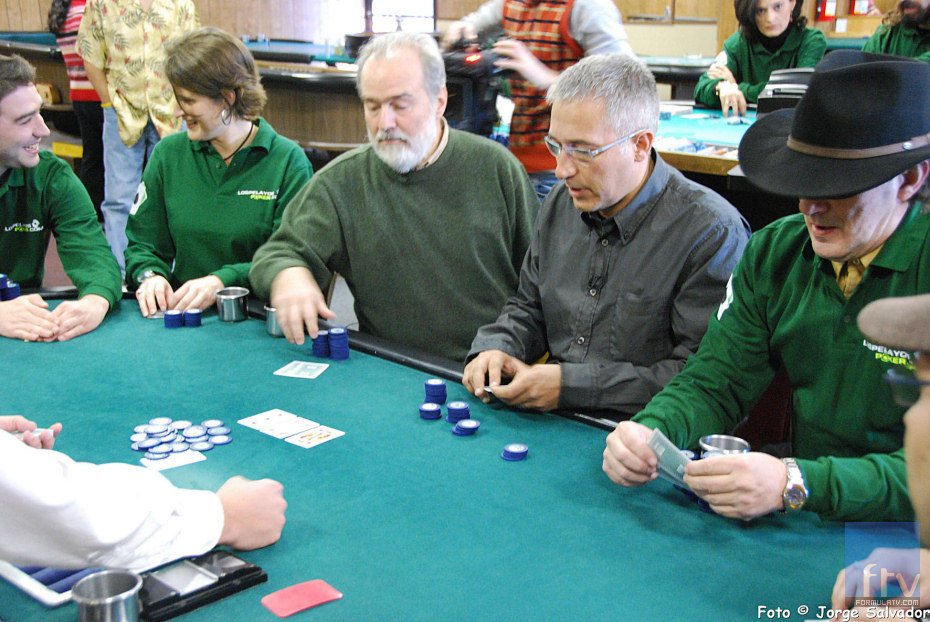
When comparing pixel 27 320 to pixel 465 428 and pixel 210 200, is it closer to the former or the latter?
pixel 210 200

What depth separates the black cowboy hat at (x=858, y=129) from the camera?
1485mm

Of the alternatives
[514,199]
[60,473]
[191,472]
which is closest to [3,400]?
[191,472]

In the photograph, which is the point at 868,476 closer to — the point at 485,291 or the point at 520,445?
the point at 520,445

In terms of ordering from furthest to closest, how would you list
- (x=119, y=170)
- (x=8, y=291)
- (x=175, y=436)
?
(x=119, y=170) < (x=8, y=291) < (x=175, y=436)

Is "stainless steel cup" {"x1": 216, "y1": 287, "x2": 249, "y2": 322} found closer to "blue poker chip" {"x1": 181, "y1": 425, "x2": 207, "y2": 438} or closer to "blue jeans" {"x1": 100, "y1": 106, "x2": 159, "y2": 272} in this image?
"blue poker chip" {"x1": 181, "y1": 425, "x2": 207, "y2": 438}

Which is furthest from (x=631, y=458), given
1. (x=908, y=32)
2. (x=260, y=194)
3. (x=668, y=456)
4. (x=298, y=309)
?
(x=908, y=32)

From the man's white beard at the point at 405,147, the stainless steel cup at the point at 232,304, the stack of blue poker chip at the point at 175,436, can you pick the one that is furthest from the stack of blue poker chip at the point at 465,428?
the man's white beard at the point at 405,147

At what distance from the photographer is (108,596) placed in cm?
117

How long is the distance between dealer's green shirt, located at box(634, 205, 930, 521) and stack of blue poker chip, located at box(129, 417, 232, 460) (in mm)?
840

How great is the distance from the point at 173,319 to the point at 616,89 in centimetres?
139

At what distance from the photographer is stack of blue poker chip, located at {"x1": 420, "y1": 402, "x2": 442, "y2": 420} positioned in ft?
6.20

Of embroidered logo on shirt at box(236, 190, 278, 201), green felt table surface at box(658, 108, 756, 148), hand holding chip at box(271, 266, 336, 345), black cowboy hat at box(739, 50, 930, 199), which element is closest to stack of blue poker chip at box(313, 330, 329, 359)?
hand holding chip at box(271, 266, 336, 345)

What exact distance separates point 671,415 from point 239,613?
915 mm

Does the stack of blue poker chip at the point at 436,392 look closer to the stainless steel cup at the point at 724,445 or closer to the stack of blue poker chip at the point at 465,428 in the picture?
the stack of blue poker chip at the point at 465,428
